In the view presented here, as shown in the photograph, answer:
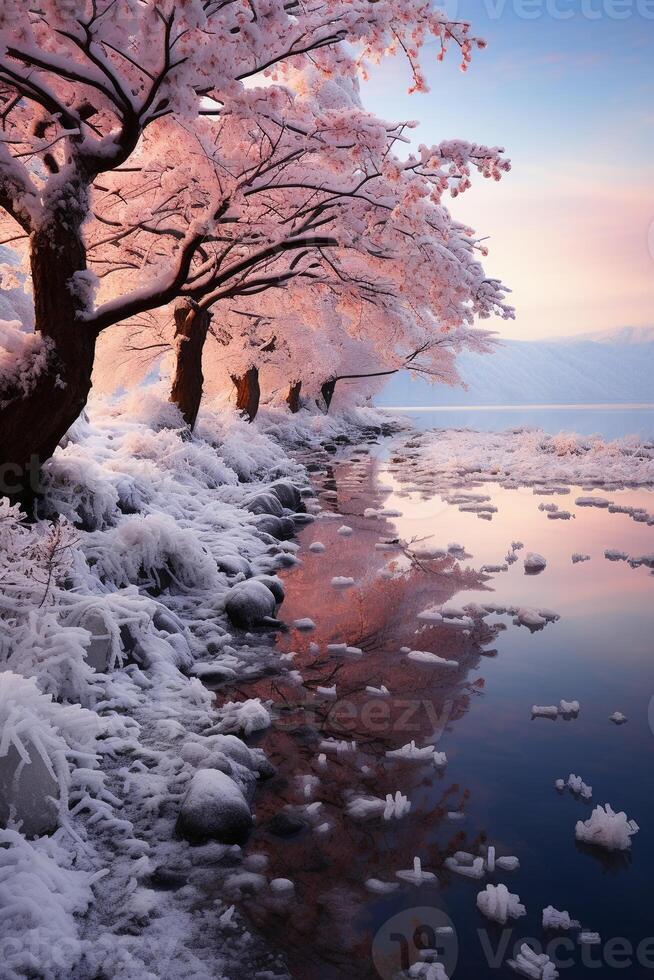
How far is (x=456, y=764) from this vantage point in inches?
158

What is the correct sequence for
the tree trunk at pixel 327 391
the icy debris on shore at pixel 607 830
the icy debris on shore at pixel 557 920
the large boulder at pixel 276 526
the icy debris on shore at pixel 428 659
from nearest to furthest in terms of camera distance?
the icy debris on shore at pixel 557 920, the icy debris on shore at pixel 607 830, the icy debris on shore at pixel 428 659, the large boulder at pixel 276 526, the tree trunk at pixel 327 391

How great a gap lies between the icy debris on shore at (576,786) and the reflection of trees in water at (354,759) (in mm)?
589

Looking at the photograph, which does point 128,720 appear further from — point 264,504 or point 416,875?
point 264,504

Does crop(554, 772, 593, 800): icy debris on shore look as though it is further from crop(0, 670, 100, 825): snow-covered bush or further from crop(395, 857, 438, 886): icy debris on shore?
crop(0, 670, 100, 825): snow-covered bush

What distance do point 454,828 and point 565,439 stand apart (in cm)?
2135

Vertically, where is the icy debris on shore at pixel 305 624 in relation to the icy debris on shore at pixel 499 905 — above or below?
below

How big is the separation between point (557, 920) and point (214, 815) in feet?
5.65

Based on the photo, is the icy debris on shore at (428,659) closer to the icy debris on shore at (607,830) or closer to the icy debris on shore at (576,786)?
A: the icy debris on shore at (576,786)

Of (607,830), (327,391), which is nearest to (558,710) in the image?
(607,830)

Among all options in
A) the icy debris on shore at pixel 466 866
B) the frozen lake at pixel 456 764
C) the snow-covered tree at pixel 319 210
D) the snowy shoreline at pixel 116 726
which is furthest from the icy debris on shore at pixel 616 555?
the icy debris on shore at pixel 466 866

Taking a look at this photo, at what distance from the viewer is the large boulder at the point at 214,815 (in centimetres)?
326

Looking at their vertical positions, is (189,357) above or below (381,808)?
above

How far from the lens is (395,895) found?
292 cm

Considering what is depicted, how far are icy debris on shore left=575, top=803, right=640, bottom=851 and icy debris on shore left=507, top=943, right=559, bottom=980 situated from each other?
0.84 metres
